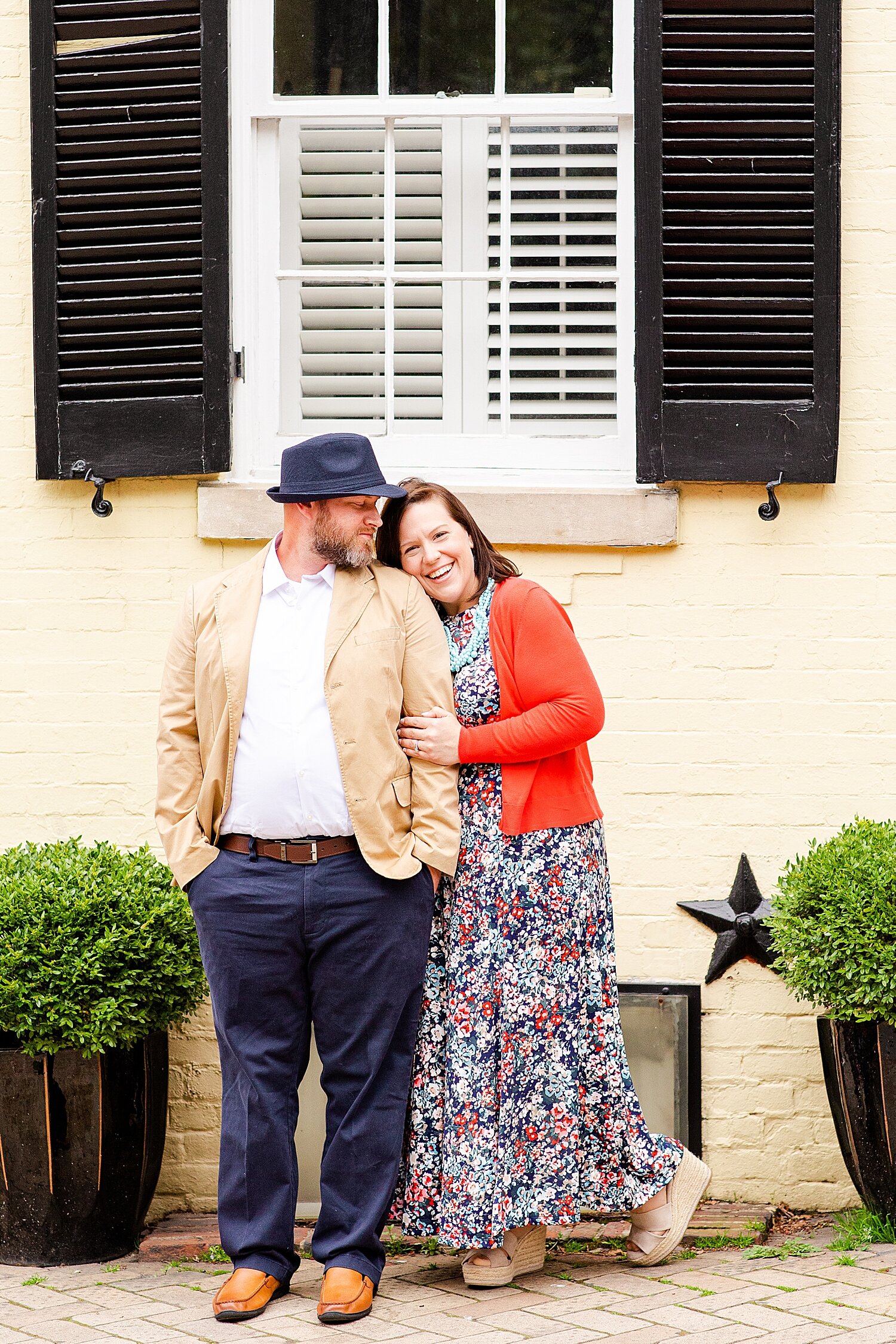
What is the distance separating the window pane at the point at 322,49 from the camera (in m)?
4.58

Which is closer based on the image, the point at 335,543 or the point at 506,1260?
the point at 335,543

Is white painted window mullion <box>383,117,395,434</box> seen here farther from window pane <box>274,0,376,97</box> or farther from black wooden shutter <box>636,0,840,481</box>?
black wooden shutter <box>636,0,840,481</box>

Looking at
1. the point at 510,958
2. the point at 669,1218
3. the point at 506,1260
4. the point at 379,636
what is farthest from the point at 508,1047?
the point at 379,636

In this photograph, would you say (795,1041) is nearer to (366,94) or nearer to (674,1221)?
(674,1221)

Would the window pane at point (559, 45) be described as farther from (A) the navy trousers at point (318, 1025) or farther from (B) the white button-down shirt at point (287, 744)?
(A) the navy trousers at point (318, 1025)

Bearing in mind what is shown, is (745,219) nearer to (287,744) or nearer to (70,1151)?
(287,744)

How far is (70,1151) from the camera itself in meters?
3.91

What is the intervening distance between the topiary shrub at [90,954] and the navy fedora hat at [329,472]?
3.83 feet

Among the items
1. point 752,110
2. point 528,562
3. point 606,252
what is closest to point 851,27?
point 752,110

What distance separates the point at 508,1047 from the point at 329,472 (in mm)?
1468

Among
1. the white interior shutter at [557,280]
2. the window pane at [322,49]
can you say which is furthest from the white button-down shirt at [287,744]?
the window pane at [322,49]

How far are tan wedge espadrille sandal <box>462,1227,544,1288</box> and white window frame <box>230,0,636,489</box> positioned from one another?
2111mm

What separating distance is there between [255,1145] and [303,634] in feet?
4.07

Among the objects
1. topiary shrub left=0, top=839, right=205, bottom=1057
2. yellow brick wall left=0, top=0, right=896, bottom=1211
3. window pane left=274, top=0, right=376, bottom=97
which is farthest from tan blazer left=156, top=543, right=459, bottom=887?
window pane left=274, top=0, right=376, bottom=97
